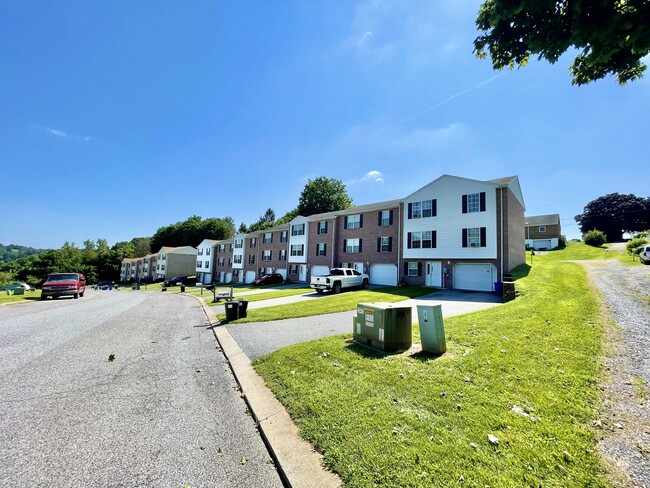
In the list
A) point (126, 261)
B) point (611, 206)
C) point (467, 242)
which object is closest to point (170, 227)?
point (126, 261)

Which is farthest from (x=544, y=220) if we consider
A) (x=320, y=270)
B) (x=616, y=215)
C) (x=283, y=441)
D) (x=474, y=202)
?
(x=283, y=441)

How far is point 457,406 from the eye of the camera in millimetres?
3889

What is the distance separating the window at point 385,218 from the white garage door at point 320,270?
8.55m

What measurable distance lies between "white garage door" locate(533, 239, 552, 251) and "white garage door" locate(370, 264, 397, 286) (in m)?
36.7

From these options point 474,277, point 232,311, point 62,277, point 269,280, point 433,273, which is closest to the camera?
point 232,311

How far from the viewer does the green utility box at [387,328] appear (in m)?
6.40

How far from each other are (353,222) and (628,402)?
2736cm

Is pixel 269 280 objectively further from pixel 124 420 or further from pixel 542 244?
pixel 542 244

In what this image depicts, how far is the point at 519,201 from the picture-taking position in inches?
1009

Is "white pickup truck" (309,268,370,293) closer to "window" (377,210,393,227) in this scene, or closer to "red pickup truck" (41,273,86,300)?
"window" (377,210,393,227)

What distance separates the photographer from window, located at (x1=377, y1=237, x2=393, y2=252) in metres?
27.1

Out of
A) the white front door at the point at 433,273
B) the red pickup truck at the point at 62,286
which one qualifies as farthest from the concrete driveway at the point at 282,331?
the red pickup truck at the point at 62,286

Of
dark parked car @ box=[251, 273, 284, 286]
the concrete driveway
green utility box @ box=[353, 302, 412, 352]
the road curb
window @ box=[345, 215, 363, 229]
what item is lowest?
dark parked car @ box=[251, 273, 284, 286]

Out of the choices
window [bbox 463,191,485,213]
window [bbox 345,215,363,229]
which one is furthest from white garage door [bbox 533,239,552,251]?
window [bbox 345,215,363,229]
